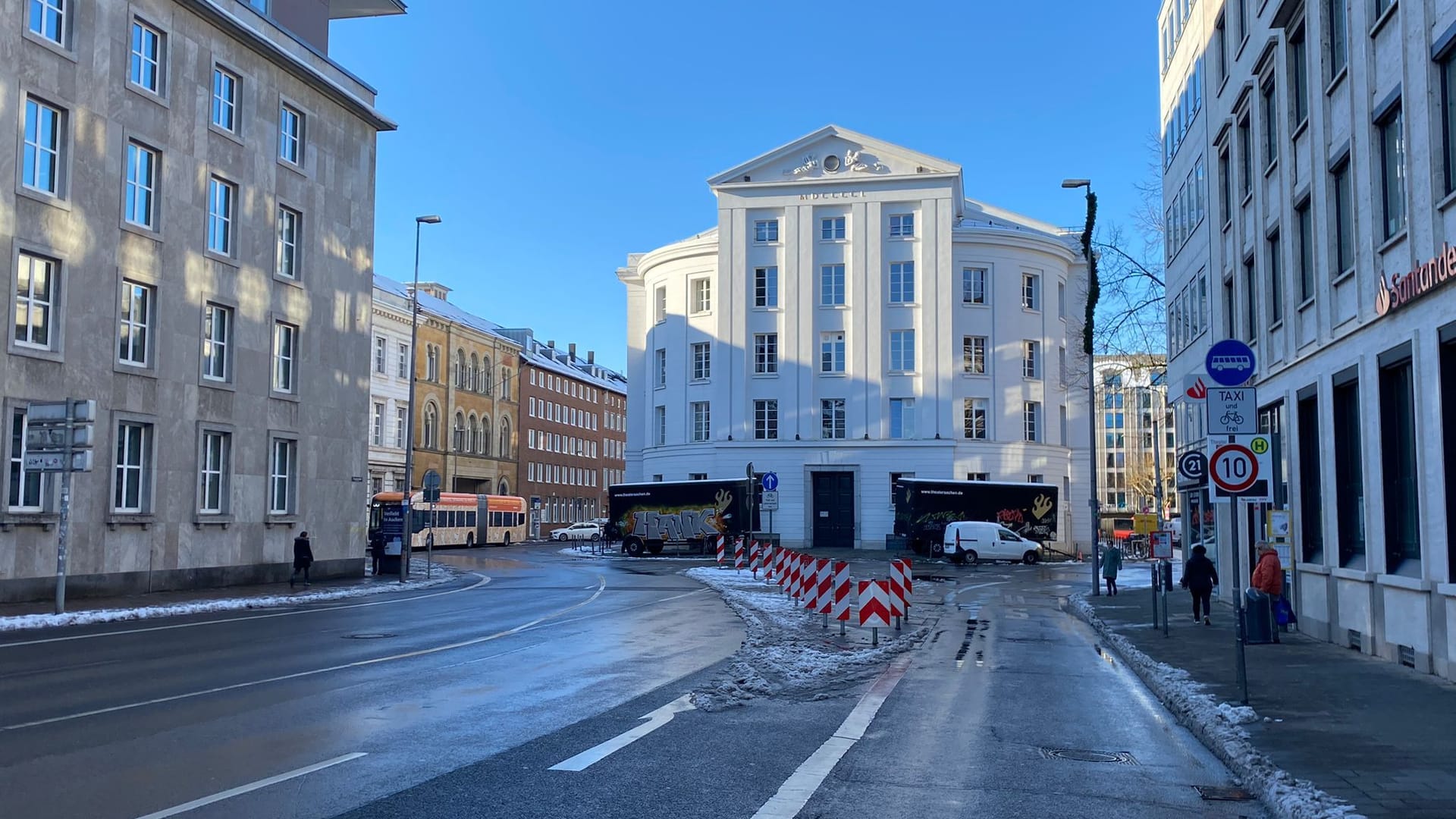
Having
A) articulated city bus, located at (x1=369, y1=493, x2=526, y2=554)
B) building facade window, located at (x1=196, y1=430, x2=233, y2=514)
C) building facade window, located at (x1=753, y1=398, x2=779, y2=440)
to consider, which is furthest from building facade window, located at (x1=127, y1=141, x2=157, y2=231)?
building facade window, located at (x1=753, y1=398, x2=779, y2=440)

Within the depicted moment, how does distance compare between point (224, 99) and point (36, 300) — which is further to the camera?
point (224, 99)

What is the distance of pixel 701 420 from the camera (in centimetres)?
6231

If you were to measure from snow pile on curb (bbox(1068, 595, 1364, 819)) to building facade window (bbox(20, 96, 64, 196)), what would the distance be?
22.3m

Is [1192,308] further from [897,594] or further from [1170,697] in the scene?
[1170,697]

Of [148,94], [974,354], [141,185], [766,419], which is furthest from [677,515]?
[148,94]

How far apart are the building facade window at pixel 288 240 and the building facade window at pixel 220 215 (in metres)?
1.85

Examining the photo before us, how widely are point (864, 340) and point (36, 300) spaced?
133ft

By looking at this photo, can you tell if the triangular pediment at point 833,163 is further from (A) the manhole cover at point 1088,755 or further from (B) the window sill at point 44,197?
(A) the manhole cover at point 1088,755

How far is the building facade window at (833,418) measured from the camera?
59.8 m

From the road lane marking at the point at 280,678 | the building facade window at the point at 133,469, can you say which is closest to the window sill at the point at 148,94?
the building facade window at the point at 133,469

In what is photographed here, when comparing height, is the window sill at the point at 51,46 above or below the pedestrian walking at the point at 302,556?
above

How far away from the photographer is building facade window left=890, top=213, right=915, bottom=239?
195ft

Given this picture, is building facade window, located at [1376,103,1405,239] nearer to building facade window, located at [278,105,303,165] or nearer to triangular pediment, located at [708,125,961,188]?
building facade window, located at [278,105,303,165]

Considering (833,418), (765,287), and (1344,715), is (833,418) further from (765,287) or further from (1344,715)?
(1344,715)
